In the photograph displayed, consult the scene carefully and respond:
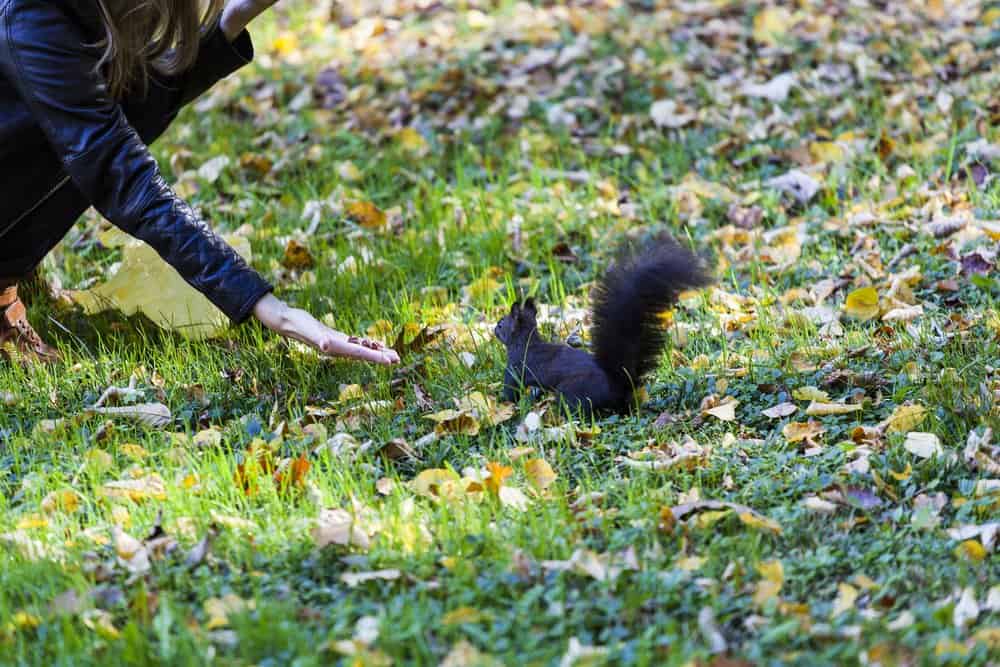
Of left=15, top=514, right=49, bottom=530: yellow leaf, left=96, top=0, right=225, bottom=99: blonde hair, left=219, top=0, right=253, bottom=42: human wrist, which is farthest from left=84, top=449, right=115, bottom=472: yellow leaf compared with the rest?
left=219, top=0, right=253, bottom=42: human wrist

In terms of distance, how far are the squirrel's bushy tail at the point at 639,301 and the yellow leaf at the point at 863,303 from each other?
35.1 inches

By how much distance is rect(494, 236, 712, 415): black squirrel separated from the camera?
8.85 ft

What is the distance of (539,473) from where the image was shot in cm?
261

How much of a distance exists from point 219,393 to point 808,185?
2455mm

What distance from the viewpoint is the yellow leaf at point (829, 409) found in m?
2.85

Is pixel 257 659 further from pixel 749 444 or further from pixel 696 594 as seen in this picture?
pixel 749 444

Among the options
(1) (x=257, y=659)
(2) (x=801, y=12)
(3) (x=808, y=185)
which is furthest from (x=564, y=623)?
(2) (x=801, y=12)

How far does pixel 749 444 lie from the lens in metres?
2.75

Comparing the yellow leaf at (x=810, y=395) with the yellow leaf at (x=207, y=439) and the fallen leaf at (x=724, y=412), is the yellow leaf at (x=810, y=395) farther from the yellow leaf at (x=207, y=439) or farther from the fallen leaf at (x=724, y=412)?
the yellow leaf at (x=207, y=439)

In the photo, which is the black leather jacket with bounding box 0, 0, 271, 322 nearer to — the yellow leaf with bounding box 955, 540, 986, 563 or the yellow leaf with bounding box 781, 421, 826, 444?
the yellow leaf with bounding box 781, 421, 826, 444

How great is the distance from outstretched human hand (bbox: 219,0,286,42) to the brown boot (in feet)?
3.28

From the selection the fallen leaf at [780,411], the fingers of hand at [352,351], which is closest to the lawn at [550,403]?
the fallen leaf at [780,411]

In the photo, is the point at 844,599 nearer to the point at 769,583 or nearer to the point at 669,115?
the point at 769,583

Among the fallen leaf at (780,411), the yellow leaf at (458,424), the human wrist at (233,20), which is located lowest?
the fallen leaf at (780,411)
